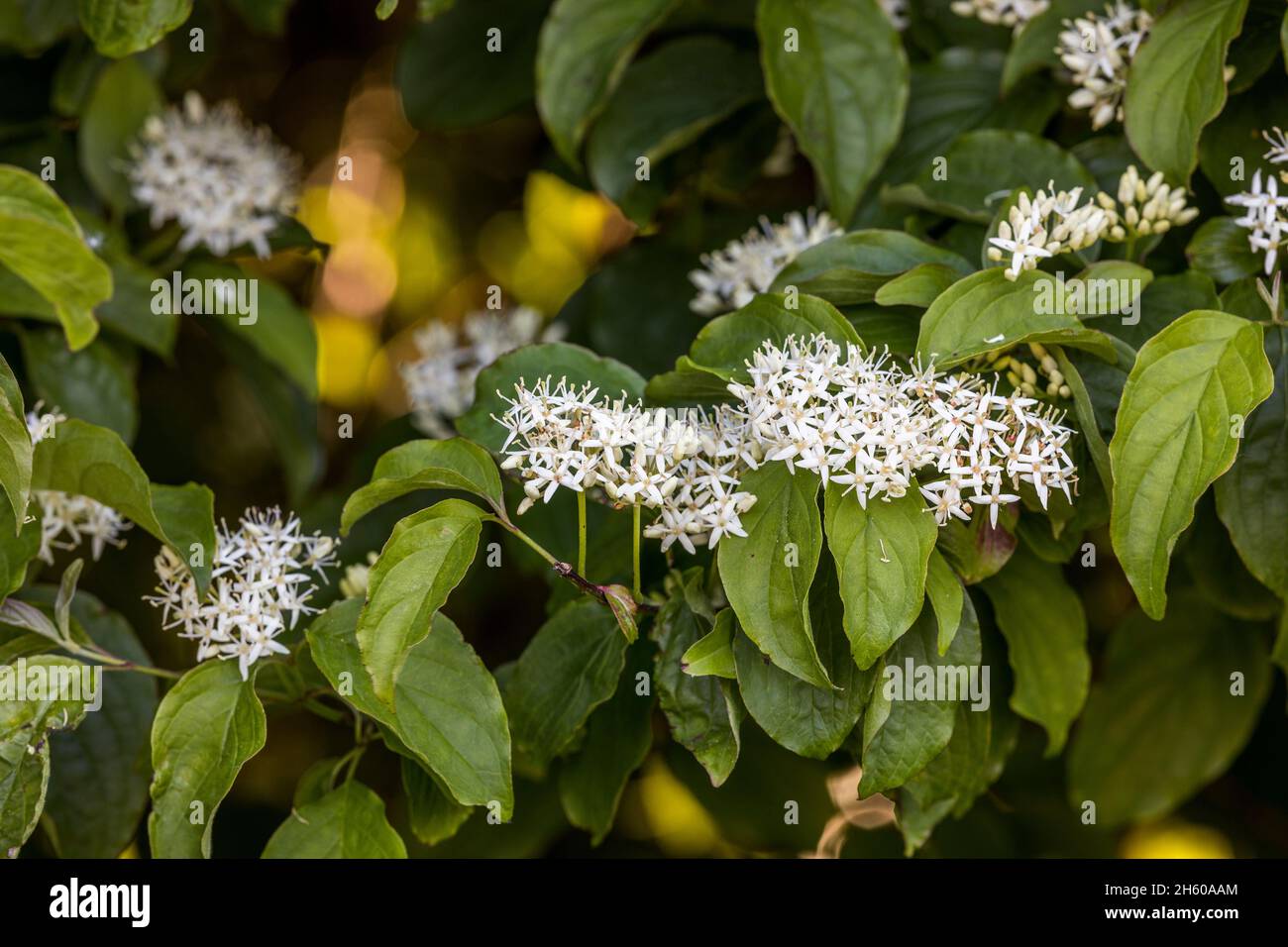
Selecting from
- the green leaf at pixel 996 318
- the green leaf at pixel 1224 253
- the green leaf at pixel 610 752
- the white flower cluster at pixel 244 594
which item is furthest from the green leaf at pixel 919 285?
the white flower cluster at pixel 244 594

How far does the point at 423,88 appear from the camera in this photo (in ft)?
4.97

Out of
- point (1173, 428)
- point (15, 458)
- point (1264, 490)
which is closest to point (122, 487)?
point (15, 458)

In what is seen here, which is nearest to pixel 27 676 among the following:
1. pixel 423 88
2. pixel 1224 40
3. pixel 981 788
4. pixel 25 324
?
pixel 25 324

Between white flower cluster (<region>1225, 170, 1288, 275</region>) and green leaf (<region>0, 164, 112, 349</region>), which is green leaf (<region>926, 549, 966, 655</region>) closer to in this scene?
white flower cluster (<region>1225, 170, 1288, 275</region>)

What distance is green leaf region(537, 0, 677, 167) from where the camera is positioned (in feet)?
3.90

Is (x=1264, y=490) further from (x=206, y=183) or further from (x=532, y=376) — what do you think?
(x=206, y=183)

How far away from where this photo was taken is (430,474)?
813 millimetres

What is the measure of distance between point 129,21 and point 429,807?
2.55ft

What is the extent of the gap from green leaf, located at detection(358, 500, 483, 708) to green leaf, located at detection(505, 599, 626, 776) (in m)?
0.17

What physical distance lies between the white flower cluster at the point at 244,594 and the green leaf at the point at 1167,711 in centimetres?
96

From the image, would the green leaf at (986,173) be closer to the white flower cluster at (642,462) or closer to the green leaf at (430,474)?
the white flower cluster at (642,462)

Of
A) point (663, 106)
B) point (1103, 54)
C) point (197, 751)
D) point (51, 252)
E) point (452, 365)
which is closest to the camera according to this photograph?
point (51, 252)

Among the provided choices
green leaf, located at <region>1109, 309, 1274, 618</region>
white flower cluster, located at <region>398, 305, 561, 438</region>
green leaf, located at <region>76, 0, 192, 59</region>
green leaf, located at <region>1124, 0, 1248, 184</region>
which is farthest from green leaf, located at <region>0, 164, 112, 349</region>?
green leaf, located at <region>1124, 0, 1248, 184</region>

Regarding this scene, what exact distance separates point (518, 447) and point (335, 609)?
0.69ft
